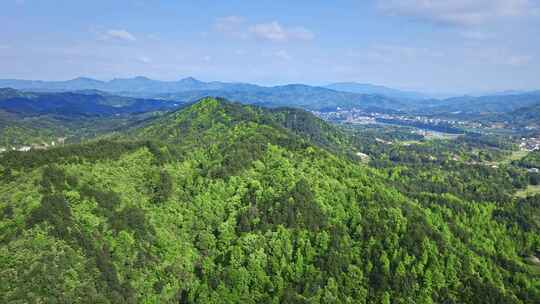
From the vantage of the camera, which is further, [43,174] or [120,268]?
[43,174]

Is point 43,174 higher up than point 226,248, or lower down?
higher up

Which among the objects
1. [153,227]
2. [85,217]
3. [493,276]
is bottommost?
[493,276]

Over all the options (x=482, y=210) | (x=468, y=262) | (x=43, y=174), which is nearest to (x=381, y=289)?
(x=468, y=262)

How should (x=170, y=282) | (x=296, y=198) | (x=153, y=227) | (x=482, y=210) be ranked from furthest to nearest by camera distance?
(x=482, y=210) → (x=296, y=198) → (x=153, y=227) → (x=170, y=282)

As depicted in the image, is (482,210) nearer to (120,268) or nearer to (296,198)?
(296,198)

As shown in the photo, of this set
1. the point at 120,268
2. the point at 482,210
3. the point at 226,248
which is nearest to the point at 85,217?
the point at 120,268

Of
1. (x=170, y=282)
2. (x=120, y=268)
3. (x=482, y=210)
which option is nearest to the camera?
(x=120, y=268)

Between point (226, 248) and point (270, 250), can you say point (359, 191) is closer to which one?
point (270, 250)
